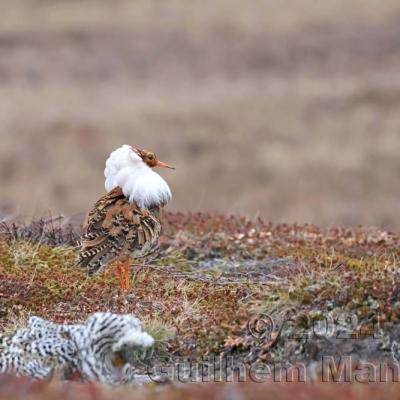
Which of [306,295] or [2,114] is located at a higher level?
[2,114]

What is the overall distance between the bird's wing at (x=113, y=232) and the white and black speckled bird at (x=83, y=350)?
5.43 ft

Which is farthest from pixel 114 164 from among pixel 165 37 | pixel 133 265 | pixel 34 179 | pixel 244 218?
pixel 165 37

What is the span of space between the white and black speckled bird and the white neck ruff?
2121 mm

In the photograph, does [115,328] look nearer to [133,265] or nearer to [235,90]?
[133,265]

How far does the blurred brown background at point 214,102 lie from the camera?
77.7 ft

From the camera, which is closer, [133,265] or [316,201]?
[133,265]

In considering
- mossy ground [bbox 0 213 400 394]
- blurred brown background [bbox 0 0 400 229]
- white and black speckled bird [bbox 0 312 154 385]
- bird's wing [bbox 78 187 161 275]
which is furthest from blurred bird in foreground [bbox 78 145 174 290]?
blurred brown background [bbox 0 0 400 229]

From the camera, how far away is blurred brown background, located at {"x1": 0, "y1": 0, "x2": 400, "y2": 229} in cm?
2367

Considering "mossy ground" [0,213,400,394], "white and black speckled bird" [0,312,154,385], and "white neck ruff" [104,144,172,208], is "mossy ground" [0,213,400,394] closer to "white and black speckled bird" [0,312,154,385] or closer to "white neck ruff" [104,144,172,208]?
"white neck ruff" [104,144,172,208]

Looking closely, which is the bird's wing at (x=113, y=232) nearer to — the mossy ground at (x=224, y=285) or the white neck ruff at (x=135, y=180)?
the white neck ruff at (x=135, y=180)

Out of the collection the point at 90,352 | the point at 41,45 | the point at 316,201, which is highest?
the point at 41,45

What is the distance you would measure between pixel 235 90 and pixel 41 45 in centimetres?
877

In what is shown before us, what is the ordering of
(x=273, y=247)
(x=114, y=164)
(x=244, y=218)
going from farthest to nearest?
Answer: (x=244, y=218)
(x=273, y=247)
(x=114, y=164)

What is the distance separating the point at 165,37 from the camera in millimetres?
37750
